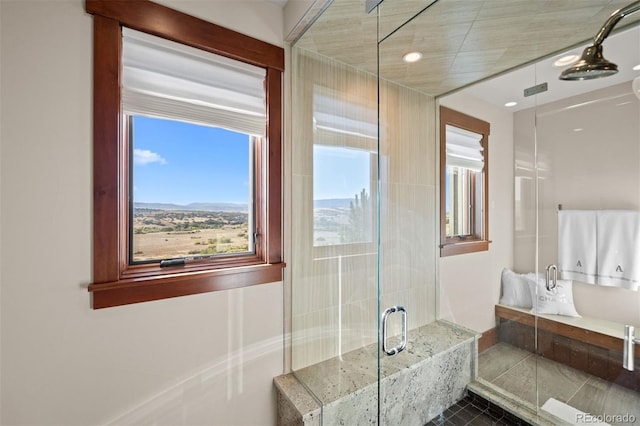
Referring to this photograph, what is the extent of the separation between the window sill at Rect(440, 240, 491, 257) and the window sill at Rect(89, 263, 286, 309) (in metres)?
0.91

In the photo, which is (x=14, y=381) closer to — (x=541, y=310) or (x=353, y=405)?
(x=353, y=405)

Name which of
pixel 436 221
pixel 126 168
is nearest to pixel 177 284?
pixel 126 168

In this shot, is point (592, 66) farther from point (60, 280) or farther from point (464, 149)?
point (60, 280)

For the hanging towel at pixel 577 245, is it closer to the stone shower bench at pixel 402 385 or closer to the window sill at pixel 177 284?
the stone shower bench at pixel 402 385

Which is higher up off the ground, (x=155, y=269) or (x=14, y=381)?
(x=155, y=269)

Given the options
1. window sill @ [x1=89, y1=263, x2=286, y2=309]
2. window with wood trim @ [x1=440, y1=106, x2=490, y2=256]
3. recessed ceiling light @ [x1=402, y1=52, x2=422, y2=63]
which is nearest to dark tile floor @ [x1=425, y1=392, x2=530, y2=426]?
window with wood trim @ [x1=440, y1=106, x2=490, y2=256]

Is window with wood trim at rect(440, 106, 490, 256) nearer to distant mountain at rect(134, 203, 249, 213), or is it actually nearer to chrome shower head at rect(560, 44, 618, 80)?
chrome shower head at rect(560, 44, 618, 80)

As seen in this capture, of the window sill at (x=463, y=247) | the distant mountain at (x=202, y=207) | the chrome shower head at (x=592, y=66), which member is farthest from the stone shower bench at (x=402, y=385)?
the chrome shower head at (x=592, y=66)

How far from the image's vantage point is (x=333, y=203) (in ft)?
5.02

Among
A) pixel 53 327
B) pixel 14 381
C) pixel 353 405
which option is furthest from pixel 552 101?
pixel 14 381

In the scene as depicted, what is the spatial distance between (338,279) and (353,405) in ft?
2.04

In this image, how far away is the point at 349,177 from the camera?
1.47 m

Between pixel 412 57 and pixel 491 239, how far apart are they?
1.01m

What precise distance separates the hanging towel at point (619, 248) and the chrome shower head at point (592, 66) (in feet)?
1.75
